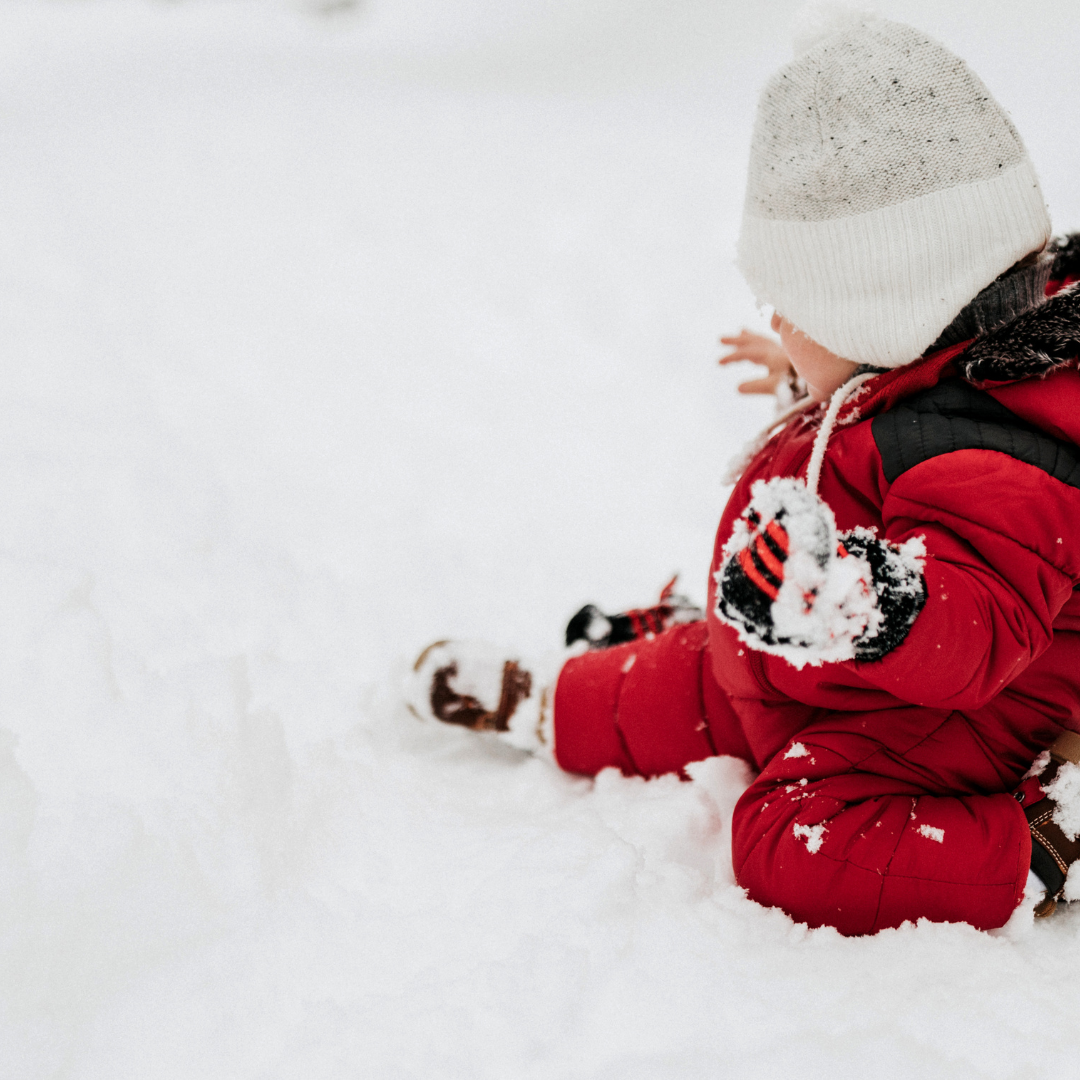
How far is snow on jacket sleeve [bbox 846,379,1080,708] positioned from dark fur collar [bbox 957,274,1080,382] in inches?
1.2

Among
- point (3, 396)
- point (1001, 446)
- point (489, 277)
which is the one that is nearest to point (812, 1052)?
Answer: point (1001, 446)

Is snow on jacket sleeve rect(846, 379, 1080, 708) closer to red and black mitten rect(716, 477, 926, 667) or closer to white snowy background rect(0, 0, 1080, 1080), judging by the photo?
red and black mitten rect(716, 477, 926, 667)

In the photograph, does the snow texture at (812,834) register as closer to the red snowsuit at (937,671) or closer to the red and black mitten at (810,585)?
the red snowsuit at (937,671)

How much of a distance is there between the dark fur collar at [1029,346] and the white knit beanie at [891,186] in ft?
0.15

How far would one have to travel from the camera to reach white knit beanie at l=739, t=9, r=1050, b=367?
0.73 m

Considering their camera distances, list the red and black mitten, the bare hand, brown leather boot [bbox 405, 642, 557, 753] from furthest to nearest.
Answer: the bare hand → brown leather boot [bbox 405, 642, 557, 753] → the red and black mitten

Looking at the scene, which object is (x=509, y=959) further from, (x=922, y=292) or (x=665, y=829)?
(x=922, y=292)

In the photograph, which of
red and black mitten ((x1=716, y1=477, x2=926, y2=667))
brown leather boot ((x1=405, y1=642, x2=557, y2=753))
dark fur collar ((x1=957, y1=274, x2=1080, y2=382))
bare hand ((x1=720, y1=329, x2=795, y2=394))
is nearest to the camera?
red and black mitten ((x1=716, y1=477, x2=926, y2=667))

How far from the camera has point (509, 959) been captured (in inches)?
26.5

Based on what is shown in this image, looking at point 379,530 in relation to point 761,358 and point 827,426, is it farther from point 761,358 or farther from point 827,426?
point 827,426

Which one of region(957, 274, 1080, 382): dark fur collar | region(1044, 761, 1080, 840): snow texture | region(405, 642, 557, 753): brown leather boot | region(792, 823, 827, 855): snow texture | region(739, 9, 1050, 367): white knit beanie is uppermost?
region(739, 9, 1050, 367): white knit beanie

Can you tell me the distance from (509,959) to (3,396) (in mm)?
1184

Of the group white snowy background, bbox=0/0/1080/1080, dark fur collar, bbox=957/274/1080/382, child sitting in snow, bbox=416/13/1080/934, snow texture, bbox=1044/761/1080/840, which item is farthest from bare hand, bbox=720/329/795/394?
snow texture, bbox=1044/761/1080/840

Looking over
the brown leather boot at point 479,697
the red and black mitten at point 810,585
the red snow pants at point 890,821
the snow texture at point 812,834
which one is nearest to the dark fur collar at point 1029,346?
the red and black mitten at point 810,585
